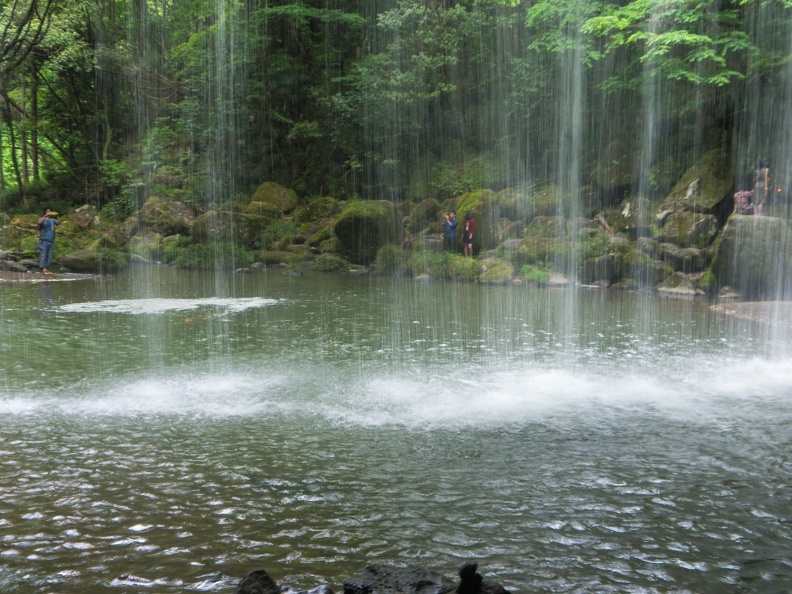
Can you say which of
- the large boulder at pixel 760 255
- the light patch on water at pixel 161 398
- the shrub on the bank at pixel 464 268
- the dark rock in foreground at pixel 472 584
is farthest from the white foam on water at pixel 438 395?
the shrub on the bank at pixel 464 268

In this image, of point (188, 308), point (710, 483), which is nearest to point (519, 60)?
point (188, 308)

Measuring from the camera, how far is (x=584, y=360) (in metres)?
10.3

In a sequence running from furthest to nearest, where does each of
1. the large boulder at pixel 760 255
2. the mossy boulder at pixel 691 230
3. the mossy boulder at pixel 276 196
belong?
the mossy boulder at pixel 276 196 < the mossy boulder at pixel 691 230 < the large boulder at pixel 760 255

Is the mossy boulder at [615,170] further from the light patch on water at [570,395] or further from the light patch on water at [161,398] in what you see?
the light patch on water at [161,398]

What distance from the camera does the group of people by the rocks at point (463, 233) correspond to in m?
26.2

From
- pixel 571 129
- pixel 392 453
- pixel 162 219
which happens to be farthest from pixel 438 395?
pixel 162 219

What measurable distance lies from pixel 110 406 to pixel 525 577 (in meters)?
5.14

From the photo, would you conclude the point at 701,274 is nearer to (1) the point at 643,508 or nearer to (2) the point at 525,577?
(1) the point at 643,508

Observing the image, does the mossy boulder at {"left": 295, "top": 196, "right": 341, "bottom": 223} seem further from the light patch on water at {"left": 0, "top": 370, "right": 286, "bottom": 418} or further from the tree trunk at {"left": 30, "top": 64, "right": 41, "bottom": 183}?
the light patch on water at {"left": 0, "top": 370, "right": 286, "bottom": 418}

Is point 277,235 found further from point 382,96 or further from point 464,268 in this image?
point 464,268

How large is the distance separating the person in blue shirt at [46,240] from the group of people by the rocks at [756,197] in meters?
21.4

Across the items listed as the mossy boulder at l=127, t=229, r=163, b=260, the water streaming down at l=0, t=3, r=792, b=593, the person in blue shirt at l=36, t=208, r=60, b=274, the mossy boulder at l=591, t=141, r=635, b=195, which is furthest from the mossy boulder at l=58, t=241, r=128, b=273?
the mossy boulder at l=591, t=141, r=635, b=195

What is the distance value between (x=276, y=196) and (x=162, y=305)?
1905cm

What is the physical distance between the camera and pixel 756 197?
20625 mm
